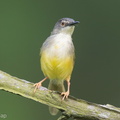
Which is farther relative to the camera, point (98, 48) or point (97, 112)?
point (98, 48)

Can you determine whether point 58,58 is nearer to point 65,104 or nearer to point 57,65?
point 57,65

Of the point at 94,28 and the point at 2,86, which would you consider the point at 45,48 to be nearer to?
the point at 2,86

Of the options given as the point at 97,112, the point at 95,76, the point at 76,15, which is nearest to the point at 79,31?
the point at 76,15

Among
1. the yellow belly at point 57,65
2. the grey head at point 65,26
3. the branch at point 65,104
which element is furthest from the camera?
the grey head at point 65,26

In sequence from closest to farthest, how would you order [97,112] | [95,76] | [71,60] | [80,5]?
[97,112] → [71,60] → [95,76] → [80,5]

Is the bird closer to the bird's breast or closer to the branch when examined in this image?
the bird's breast

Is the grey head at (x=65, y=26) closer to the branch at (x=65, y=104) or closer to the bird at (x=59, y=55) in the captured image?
the bird at (x=59, y=55)

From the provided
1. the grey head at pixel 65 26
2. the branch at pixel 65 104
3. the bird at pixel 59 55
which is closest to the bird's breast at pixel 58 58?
the bird at pixel 59 55
